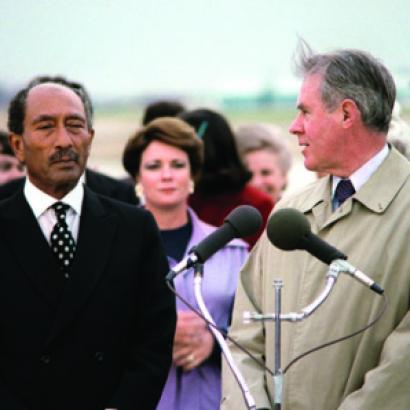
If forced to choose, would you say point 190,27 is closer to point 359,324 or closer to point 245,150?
point 245,150

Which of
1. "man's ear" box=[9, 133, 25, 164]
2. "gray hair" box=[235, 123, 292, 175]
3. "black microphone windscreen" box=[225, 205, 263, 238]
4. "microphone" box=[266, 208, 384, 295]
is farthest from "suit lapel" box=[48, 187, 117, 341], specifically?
"gray hair" box=[235, 123, 292, 175]

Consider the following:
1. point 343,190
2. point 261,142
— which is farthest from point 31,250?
point 261,142

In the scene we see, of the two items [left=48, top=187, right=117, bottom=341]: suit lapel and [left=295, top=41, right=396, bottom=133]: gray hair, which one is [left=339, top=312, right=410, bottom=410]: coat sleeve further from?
[left=48, top=187, right=117, bottom=341]: suit lapel

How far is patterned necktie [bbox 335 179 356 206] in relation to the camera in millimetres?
3949

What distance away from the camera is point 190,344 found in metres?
4.98

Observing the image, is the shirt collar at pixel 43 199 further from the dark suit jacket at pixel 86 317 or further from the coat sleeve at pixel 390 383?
the coat sleeve at pixel 390 383

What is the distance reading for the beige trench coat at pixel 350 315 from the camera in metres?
3.64

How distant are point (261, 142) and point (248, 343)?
356 centimetres

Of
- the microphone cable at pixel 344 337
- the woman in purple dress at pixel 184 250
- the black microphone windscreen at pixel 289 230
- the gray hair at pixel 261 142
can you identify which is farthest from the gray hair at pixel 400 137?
the gray hair at pixel 261 142

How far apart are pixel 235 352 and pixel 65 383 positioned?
58 centimetres

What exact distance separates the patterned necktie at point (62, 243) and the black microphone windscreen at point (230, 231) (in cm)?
90

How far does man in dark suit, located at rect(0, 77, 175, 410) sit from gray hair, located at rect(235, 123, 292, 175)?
319cm

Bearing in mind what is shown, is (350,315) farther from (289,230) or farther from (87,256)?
(87,256)

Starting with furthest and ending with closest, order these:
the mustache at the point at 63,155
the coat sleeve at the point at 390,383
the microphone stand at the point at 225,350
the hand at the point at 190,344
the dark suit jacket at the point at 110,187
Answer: the dark suit jacket at the point at 110,187 < the hand at the point at 190,344 < the mustache at the point at 63,155 < the coat sleeve at the point at 390,383 < the microphone stand at the point at 225,350
